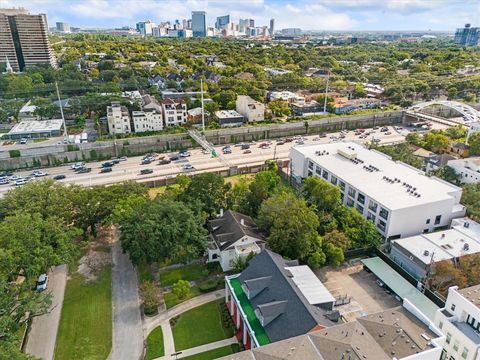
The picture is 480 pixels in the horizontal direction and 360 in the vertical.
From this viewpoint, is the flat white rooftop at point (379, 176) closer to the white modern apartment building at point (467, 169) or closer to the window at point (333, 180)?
the window at point (333, 180)

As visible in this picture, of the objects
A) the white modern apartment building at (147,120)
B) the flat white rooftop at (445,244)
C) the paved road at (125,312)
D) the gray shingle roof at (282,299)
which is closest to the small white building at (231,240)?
the gray shingle roof at (282,299)

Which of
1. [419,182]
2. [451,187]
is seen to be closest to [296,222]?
[419,182]

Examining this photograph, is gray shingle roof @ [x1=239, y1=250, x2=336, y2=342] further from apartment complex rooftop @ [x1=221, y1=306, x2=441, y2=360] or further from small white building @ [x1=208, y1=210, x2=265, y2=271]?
small white building @ [x1=208, y1=210, x2=265, y2=271]

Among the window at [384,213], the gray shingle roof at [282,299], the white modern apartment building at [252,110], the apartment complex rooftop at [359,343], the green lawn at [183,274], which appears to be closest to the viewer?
the apartment complex rooftop at [359,343]

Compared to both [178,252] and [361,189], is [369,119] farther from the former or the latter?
[178,252]

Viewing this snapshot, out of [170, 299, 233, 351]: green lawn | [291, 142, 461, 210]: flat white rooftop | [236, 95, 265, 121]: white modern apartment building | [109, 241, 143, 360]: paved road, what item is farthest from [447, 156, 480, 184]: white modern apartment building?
[109, 241, 143, 360]: paved road
